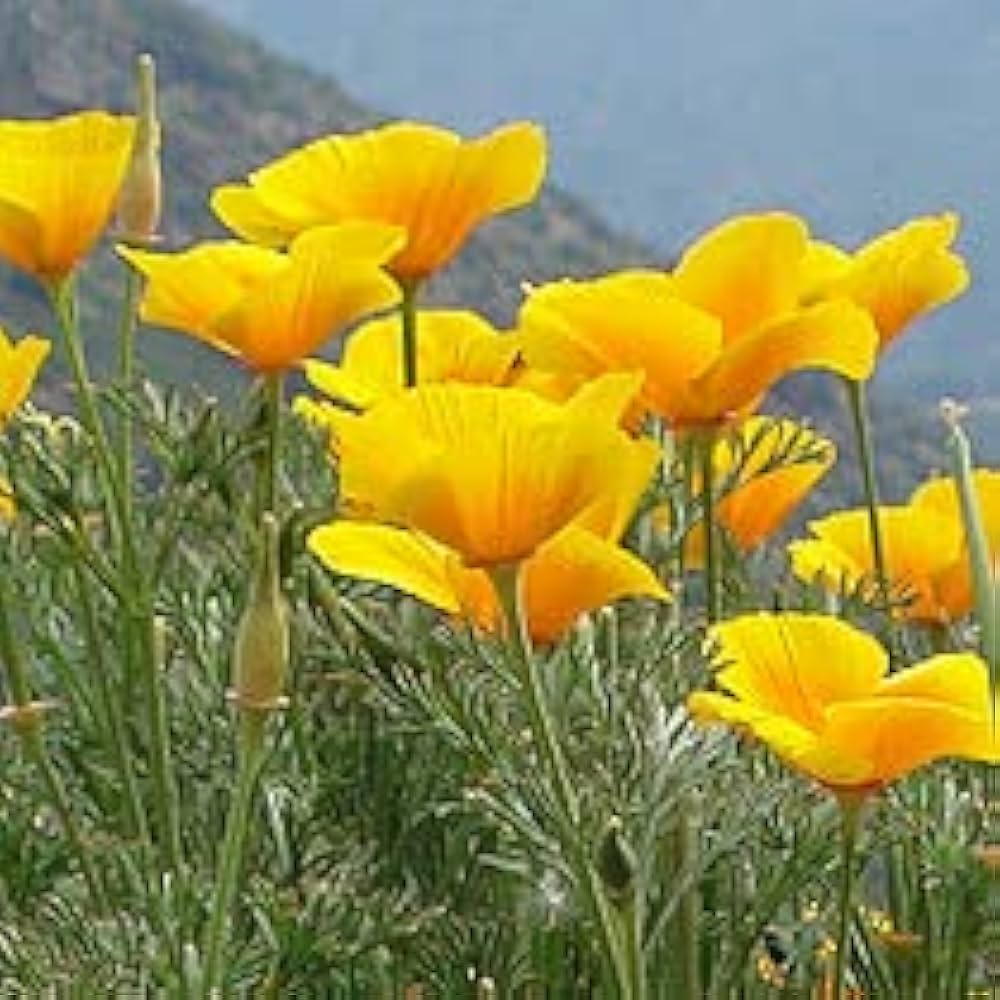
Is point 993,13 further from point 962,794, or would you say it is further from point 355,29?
point 962,794

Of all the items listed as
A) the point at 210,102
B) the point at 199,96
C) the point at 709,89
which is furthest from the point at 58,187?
the point at 709,89

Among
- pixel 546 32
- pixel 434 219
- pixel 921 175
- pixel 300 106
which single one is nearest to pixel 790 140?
pixel 921 175

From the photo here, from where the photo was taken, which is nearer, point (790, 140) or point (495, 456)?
point (495, 456)

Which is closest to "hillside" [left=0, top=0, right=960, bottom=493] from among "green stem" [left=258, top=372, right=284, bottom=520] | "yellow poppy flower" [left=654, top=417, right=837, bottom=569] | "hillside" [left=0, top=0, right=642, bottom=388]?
"hillside" [left=0, top=0, right=642, bottom=388]

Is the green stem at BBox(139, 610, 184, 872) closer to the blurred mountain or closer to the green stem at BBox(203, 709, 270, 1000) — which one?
the green stem at BBox(203, 709, 270, 1000)

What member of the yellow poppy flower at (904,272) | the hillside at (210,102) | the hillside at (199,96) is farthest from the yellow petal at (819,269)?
the hillside at (199,96)

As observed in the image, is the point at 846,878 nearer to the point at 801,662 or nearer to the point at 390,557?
the point at 801,662
